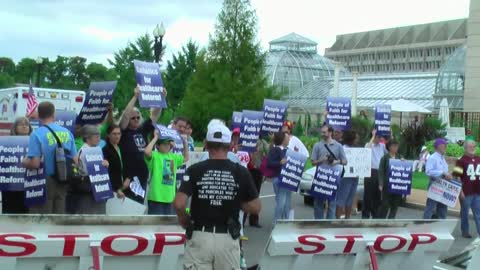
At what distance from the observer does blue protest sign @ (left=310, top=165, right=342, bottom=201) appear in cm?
1346

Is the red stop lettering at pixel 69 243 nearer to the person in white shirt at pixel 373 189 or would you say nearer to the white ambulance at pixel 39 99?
the person in white shirt at pixel 373 189

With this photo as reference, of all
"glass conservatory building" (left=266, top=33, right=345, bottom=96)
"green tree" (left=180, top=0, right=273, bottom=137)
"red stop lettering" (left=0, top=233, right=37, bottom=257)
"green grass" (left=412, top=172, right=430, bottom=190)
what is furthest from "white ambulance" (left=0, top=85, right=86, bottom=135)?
"glass conservatory building" (left=266, top=33, right=345, bottom=96)

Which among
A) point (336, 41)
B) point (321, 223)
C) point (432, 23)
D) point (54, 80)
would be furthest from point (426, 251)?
point (336, 41)

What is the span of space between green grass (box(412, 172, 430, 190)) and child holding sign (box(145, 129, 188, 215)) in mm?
15786

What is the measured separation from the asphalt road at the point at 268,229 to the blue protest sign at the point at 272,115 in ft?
5.87

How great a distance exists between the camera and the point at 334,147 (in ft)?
45.0

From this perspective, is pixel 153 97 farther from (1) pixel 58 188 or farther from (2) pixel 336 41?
(2) pixel 336 41

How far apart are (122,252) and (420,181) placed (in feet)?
71.9

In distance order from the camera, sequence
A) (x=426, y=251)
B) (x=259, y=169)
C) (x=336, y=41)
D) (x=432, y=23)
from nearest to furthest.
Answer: (x=426, y=251), (x=259, y=169), (x=432, y=23), (x=336, y=41)

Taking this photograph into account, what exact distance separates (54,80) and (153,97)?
73.8 metres

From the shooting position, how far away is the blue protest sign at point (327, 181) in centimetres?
1346

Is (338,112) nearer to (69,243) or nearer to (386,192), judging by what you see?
(386,192)

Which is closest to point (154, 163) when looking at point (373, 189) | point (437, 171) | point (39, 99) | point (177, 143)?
point (177, 143)

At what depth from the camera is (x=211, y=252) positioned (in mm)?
6012
